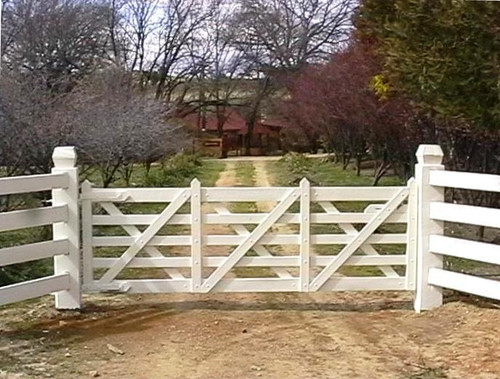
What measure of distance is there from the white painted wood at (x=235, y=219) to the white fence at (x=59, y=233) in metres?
0.27

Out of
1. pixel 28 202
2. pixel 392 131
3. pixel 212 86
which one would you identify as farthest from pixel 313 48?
pixel 28 202

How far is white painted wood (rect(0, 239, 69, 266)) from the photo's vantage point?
522 centimetres

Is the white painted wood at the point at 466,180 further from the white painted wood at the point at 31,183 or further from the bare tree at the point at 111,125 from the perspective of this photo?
the bare tree at the point at 111,125

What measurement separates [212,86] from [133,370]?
34.5 meters

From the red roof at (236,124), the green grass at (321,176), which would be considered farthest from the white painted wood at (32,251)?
the red roof at (236,124)

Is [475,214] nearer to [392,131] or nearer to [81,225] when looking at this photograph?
[81,225]

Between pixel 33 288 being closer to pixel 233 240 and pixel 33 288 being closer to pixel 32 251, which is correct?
pixel 32 251

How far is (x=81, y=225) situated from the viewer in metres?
5.98

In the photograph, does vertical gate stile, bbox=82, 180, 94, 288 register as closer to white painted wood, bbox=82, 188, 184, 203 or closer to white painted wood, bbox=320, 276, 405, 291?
white painted wood, bbox=82, 188, 184, 203

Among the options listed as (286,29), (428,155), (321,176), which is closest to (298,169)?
(321,176)

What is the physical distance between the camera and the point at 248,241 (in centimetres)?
589

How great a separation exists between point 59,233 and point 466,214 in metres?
3.10

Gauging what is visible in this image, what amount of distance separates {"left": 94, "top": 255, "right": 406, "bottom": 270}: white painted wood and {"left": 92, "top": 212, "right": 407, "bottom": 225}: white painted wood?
11.6 inches

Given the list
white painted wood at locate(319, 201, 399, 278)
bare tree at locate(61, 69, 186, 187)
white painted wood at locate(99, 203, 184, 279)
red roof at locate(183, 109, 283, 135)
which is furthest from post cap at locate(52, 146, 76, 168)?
red roof at locate(183, 109, 283, 135)
